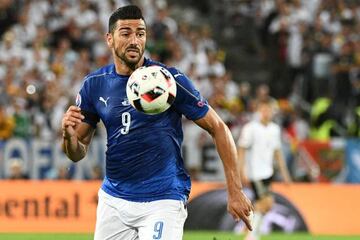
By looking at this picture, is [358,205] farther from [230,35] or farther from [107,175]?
[107,175]

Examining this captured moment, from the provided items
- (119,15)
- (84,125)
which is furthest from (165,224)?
(119,15)

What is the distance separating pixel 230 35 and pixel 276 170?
6172 mm

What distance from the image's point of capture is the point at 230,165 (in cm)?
657

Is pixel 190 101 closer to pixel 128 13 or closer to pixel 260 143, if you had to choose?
pixel 128 13

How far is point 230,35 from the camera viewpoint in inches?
966

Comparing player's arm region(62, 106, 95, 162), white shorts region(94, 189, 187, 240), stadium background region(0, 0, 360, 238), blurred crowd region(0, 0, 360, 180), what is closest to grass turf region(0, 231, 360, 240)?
stadium background region(0, 0, 360, 238)

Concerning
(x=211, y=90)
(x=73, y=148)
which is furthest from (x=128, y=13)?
(x=211, y=90)

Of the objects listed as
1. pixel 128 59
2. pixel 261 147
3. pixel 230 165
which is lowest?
pixel 261 147

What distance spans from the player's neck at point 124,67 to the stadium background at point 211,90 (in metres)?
7.57

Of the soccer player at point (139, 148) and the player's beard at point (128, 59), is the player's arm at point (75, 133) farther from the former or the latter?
the player's beard at point (128, 59)

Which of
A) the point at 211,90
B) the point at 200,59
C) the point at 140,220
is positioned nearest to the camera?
the point at 140,220

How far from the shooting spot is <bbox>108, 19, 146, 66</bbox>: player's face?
264 inches

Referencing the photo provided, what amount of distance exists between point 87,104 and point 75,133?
0.30 meters

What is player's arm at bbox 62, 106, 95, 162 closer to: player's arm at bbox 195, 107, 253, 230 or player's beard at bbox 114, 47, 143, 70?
player's beard at bbox 114, 47, 143, 70
